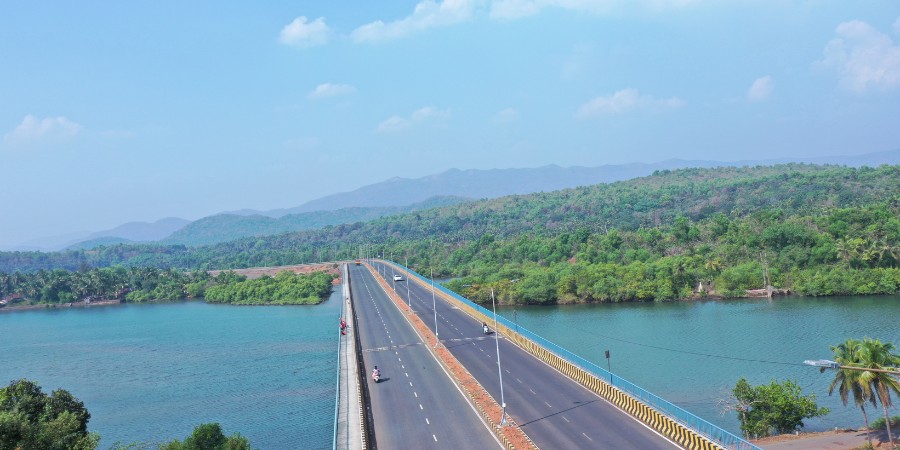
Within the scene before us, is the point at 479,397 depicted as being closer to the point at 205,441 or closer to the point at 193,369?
the point at 205,441

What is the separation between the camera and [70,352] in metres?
96.2

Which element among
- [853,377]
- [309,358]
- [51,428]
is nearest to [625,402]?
[853,377]

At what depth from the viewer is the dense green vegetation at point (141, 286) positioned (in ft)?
515

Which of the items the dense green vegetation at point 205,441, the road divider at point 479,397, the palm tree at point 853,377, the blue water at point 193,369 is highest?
the palm tree at point 853,377

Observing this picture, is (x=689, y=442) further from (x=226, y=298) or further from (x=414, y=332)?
(x=226, y=298)

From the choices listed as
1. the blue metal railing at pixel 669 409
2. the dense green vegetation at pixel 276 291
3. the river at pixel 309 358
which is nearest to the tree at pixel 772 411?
the river at pixel 309 358

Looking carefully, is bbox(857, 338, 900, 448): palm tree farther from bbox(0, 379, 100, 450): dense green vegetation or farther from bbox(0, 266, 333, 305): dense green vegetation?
bbox(0, 266, 333, 305): dense green vegetation

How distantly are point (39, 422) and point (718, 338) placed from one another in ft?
201

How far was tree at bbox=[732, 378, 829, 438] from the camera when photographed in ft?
136

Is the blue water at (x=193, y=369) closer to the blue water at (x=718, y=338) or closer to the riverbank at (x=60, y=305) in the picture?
the blue water at (x=718, y=338)

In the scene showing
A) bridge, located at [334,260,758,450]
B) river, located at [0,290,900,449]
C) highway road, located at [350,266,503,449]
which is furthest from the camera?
river, located at [0,290,900,449]

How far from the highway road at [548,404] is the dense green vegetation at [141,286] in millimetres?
98806

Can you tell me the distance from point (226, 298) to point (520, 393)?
126 metres

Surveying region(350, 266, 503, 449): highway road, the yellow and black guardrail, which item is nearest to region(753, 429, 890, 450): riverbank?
the yellow and black guardrail
